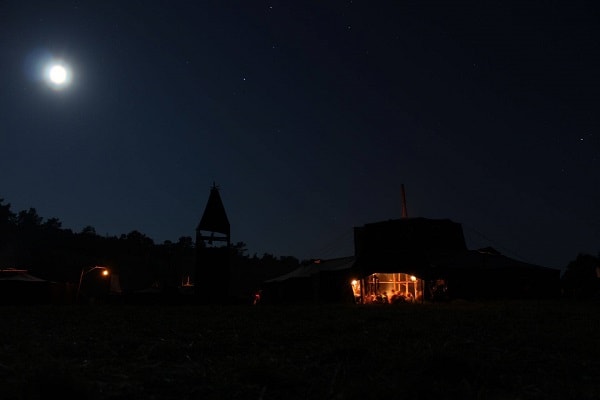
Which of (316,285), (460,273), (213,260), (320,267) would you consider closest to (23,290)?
(213,260)

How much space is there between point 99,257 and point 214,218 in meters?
61.5

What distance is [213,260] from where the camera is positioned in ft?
133

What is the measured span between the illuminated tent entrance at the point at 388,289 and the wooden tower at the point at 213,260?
1138 cm

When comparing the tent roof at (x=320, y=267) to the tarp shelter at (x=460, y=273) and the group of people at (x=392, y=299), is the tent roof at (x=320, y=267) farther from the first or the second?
the group of people at (x=392, y=299)

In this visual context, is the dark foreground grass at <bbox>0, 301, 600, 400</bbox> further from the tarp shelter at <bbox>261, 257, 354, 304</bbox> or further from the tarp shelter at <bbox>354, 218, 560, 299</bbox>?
the tarp shelter at <bbox>261, 257, 354, 304</bbox>

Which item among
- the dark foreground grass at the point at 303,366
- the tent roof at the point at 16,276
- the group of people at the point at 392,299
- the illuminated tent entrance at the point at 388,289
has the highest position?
the tent roof at the point at 16,276

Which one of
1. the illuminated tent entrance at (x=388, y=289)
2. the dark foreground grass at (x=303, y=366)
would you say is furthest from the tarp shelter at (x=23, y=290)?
the dark foreground grass at (x=303, y=366)

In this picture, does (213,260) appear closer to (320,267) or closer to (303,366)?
(320,267)

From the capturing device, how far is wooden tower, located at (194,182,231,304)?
1553 inches

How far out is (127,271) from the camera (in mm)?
94125

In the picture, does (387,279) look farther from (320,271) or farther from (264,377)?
(264,377)

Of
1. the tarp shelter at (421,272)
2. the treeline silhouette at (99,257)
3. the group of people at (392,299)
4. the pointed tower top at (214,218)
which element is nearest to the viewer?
the group of people at (392,299)

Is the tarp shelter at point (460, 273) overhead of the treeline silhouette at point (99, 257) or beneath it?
beneath

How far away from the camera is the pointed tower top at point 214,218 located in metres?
41.6
